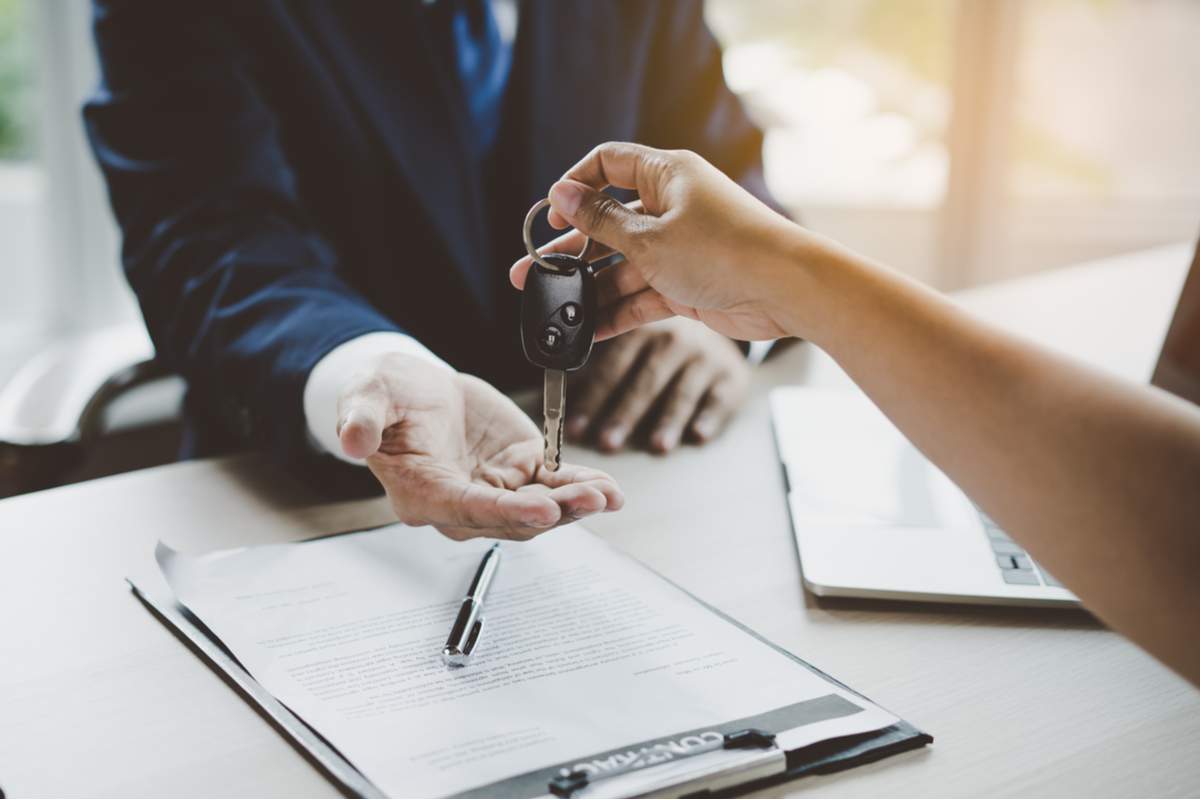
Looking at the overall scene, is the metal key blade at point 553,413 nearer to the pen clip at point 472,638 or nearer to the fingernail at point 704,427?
the pen clip at point 472,638

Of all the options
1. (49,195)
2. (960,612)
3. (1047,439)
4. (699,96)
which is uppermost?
(699,96)

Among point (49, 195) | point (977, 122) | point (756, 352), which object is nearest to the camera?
point (756, 352)

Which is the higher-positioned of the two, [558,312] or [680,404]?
Result: [558,312]

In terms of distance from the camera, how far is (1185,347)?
1104 mm

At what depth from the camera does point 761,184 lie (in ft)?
5.15

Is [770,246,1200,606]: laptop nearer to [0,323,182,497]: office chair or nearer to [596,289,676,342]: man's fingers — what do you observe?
Answer: [596,289,676,342]: man's fingers

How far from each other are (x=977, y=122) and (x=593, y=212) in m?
2.91

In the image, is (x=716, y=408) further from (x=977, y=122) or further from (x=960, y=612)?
(x=977, y=122)

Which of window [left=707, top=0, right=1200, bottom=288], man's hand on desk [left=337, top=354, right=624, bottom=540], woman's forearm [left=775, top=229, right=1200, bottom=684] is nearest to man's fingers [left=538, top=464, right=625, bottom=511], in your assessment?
man's hand on desk [left=337, top=354, right=624, bottom=540]

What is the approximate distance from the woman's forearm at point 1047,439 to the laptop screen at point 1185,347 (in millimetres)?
556

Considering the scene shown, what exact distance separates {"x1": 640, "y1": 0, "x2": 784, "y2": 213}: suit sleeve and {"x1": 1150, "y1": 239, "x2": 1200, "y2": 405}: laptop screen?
620mm

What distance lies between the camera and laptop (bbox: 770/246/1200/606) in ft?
2.78

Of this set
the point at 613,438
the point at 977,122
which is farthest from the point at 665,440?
the point at 977,122

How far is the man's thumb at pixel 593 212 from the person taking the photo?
32.0 inches
